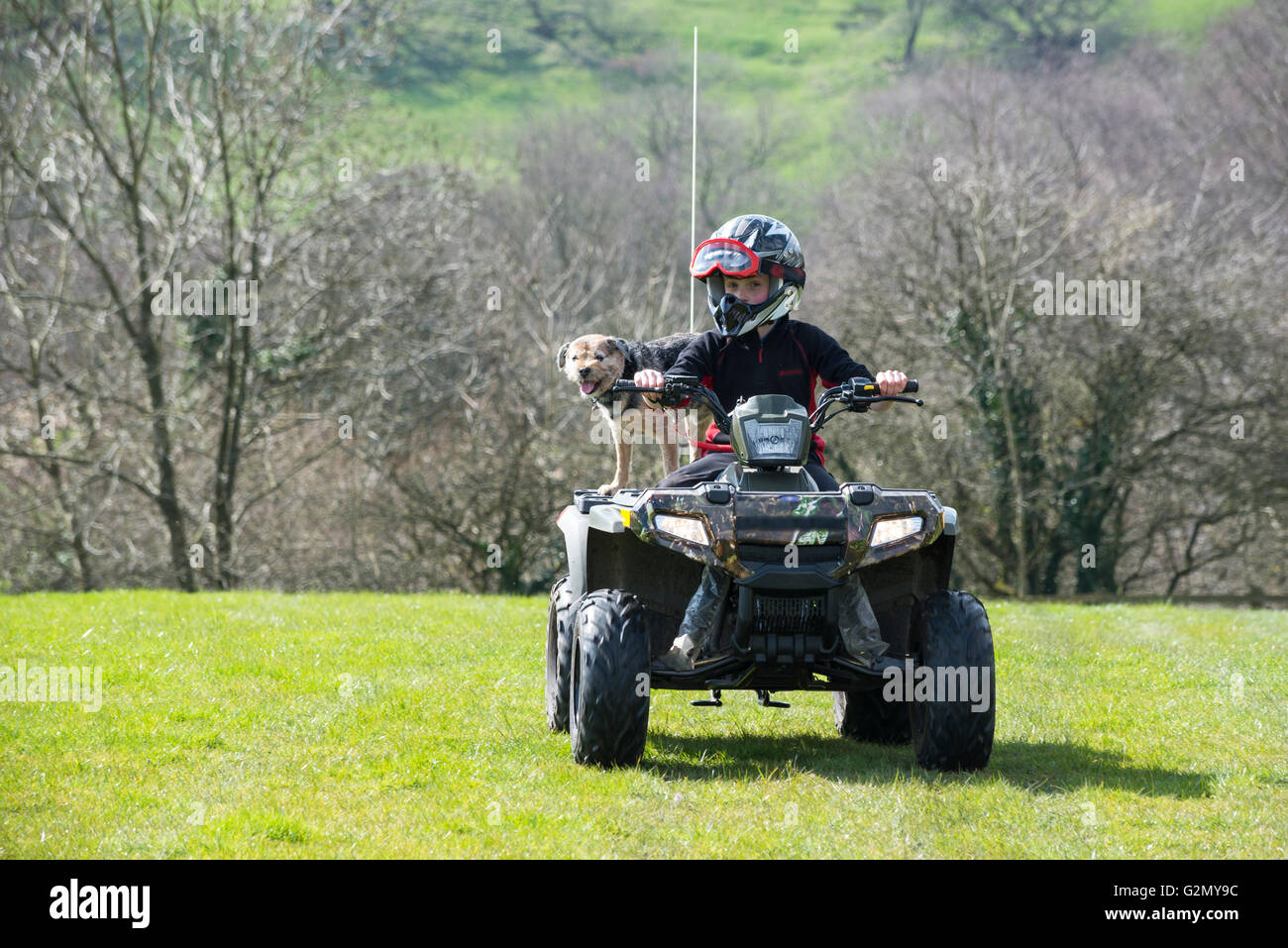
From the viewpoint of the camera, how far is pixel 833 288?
87.1 feet

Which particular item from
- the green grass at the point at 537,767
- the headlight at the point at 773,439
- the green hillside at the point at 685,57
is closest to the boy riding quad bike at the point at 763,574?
the headlight at the point at 773,439

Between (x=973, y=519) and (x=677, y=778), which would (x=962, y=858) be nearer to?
(x=677, y=778)

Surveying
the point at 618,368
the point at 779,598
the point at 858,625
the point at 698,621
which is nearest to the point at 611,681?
the point at 698,621

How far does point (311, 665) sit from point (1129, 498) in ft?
60.8

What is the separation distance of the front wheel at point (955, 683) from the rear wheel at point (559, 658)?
156 cm

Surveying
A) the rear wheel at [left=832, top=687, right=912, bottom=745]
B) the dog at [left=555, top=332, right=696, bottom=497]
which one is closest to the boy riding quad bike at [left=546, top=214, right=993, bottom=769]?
the rear wheel at [left=832, top=687, right=912, bottom=745]

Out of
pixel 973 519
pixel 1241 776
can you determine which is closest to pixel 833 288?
pixel 973 519

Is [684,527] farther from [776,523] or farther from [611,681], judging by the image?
[611,681]

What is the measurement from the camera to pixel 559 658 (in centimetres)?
635

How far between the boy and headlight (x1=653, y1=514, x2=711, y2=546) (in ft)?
2.19

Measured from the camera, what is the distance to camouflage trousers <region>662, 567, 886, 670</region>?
5.71 metres

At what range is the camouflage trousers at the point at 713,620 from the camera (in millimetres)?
5707

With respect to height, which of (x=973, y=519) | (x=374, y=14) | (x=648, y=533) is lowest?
(x=973, y=519)
